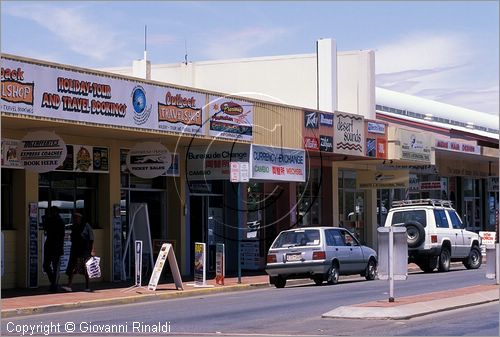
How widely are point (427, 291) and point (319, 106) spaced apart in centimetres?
1686

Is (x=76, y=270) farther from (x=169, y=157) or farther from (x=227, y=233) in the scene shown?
(x=227, y=233)

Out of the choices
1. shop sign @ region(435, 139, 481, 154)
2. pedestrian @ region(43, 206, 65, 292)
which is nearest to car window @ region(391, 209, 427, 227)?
shop sign @ region(435, 139, 481, 154)

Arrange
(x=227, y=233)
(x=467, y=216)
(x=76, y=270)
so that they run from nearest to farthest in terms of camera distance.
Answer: (x=76, y=270), (x=227, y=233), (x=467, y=216)

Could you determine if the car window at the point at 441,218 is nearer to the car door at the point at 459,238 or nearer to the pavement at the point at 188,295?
the car door at the point at 459,238

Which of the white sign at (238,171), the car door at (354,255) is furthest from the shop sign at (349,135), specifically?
the white sign at (238,171)

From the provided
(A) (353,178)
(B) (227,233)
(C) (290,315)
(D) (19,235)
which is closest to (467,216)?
(A) (353,178)

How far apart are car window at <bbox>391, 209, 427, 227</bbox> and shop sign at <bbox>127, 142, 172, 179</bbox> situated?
8.87m

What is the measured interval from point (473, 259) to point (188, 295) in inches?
510

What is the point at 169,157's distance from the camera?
2486 centimetres

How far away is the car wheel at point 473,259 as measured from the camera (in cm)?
3195

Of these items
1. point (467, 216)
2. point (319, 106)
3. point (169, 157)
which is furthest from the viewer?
point (467, 216)

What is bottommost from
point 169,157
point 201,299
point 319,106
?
point 201,299

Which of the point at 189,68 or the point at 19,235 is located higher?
the point at 189,68

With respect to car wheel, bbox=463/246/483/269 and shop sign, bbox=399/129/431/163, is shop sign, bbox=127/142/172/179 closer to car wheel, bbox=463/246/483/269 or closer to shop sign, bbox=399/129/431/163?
car wheel, bbox=463/246/483/269
